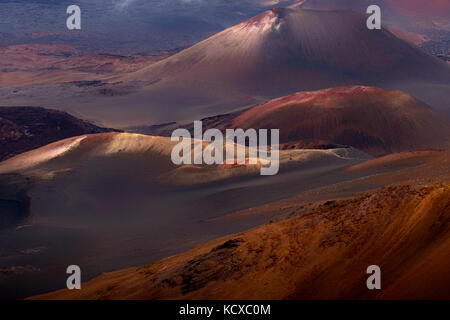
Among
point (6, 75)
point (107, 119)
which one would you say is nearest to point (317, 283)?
point (107, 119)

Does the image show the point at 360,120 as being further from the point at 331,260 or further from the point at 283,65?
the point at 331,260

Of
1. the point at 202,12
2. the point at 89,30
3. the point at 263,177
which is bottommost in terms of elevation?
the point at 263,177

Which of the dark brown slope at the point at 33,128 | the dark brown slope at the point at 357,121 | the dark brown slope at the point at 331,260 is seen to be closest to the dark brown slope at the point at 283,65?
the dark brown slope at the point at 33,128

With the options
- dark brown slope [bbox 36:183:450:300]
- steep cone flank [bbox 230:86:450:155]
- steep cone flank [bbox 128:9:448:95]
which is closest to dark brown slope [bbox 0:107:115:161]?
steep cone flank [bbox 230:86:450:155]

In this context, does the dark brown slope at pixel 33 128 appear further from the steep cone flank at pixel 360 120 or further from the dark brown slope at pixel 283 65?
the steep cone flank at pixel 360 120

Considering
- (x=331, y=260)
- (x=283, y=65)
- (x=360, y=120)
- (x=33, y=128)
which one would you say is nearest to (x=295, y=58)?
(x=283, y=65)

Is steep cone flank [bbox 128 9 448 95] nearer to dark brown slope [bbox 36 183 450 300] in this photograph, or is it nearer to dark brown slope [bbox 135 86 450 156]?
dark brown slope [bbox 135 86 450 156]
